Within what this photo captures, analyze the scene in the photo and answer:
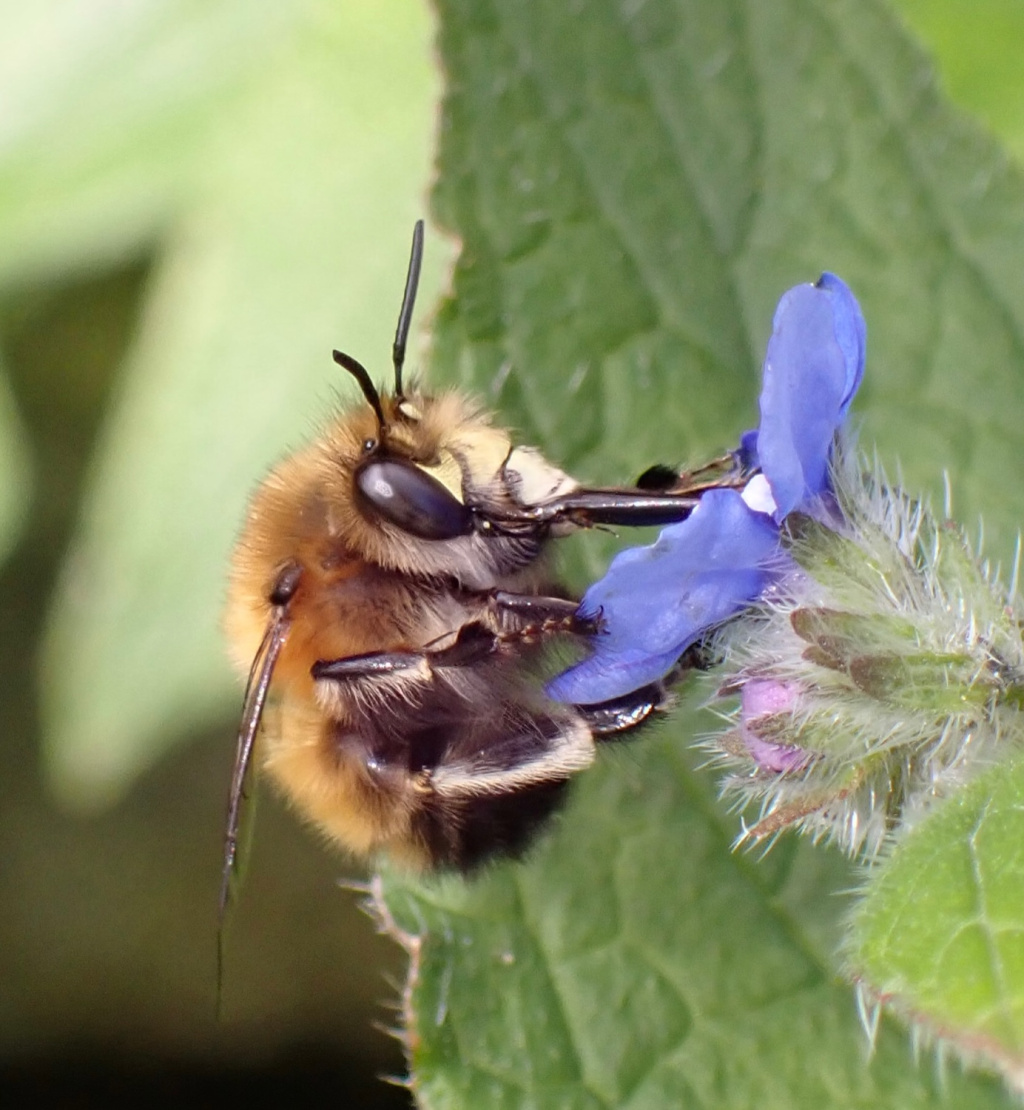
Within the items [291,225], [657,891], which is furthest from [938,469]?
[291,225]

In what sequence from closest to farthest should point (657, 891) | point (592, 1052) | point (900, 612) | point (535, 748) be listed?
point (900, 612)
point (535, 748)
point (592, 1052)
point (657, 891)

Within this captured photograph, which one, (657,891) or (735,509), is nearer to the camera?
(735,509)

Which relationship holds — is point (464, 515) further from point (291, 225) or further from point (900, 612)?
point (291, 225)

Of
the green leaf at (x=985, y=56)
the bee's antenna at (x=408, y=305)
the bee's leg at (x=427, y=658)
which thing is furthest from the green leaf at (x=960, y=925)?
the green leaf at (x=985, y=56)

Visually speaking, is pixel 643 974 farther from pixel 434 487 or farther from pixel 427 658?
pixel 434 487

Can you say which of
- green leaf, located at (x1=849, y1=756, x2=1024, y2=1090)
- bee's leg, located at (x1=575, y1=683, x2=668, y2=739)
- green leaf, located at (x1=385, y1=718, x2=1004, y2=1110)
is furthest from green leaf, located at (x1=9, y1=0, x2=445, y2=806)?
green leaf, located at (x1=849, y1=756, x2=1024, y2=1090)

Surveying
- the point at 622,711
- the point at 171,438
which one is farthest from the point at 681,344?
the point at 171,438
